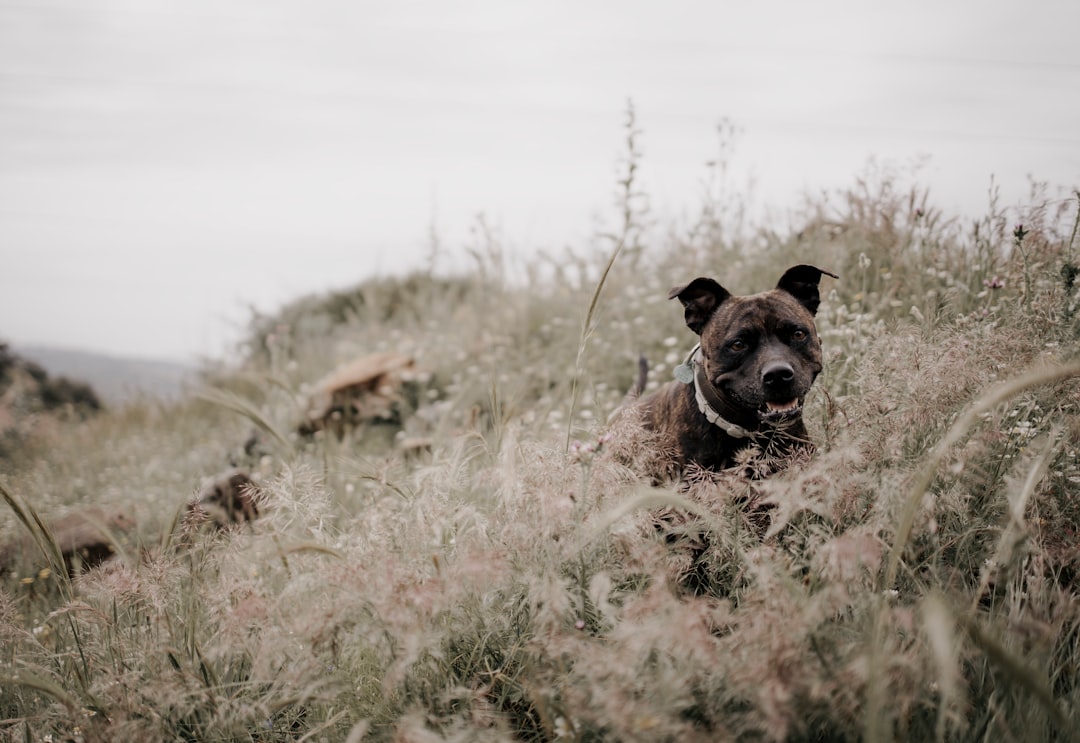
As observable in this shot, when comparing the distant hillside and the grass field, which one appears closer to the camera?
the grass field

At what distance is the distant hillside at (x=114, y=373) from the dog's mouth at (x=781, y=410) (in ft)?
23.7

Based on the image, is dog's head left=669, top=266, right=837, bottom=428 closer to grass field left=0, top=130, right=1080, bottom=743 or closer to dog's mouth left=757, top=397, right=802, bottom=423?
dog's mouth left=757, top=397, right=802, bottom=423

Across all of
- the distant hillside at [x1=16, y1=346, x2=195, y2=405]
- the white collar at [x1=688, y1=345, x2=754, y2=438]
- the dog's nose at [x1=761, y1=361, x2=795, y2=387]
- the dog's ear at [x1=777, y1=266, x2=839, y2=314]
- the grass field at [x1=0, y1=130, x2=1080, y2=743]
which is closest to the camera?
the grass field at [x1=0, y1=130, x2=1080, y2=743]

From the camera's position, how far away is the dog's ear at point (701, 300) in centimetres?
327

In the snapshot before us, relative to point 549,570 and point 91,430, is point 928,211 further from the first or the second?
point 91,430

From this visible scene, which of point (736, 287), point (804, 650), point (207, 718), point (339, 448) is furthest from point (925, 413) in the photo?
point (339, 448)

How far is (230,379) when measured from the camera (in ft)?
28.1

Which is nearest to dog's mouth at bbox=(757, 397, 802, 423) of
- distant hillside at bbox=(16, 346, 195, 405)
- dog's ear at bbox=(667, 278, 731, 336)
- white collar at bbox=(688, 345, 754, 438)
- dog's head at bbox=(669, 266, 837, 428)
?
dog's head at bbox=(669, 266, 837, 428)

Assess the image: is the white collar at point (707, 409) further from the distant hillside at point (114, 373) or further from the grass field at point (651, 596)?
the distant hillside at point (114, 373)

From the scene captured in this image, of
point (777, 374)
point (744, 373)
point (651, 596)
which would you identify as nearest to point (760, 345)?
point (744, 373)

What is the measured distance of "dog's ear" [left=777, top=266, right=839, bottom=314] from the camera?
326 centimetres

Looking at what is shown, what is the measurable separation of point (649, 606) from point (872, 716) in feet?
2.06

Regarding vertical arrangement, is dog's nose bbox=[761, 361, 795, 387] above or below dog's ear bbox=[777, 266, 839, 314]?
below

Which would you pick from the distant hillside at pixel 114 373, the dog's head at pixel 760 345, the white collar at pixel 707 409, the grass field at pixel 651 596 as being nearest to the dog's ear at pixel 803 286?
the dog's head at pixel 760 345
